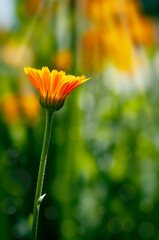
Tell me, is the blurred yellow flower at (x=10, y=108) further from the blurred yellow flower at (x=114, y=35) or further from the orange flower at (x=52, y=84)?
the orange flower at (x=52, y=84)

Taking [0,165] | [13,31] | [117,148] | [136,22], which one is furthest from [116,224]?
[13,31]

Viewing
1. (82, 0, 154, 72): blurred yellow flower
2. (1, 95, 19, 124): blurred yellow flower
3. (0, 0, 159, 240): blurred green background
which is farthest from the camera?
(82, 0, 154, 72): blurred yellow flower

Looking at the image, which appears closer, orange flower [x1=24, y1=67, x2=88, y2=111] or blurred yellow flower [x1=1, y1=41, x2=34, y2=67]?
orange flower [x1=24, y1=67, x2=88, y2=111]

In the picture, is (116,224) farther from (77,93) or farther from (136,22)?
(136,22)

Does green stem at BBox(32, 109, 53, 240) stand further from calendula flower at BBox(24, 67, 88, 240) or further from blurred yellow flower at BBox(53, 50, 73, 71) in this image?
blurred yellow flower at BBox(53, 50, 73, 71)

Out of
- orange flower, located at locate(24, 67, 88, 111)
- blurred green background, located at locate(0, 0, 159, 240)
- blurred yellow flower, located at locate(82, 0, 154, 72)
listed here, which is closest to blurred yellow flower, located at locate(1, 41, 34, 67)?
blurred green background, located at locate(0, 0, 159, 240)

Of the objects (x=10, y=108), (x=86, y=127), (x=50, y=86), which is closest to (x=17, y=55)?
(x=10, y=108)

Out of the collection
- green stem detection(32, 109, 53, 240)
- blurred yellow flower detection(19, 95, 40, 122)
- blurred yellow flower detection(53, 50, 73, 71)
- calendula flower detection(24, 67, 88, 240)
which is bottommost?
green stem detection(32, 109, 53, 240)
